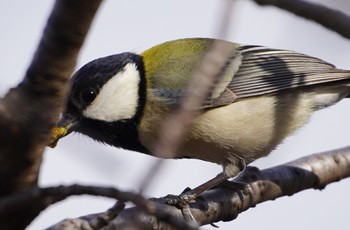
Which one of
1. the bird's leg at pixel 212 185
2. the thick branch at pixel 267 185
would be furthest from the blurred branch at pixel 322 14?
the bird's leg at pixel 212 185

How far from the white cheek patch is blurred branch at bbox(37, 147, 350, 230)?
70 centimetres

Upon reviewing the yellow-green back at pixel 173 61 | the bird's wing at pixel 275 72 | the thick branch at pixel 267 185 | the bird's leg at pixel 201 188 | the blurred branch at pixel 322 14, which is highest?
the blurred branch at pixel 322 14

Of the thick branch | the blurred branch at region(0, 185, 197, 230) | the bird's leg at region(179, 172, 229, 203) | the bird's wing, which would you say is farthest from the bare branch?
the bird's wing

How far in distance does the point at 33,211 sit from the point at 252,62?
2.59 m

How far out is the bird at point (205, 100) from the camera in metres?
3.72

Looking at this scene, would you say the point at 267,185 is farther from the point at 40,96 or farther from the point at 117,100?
the point at 40,96

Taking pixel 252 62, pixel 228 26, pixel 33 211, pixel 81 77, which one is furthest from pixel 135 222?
pixel 252 62

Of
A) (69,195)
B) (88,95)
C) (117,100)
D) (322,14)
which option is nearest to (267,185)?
(117,100)

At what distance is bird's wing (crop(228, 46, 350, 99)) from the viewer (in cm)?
407

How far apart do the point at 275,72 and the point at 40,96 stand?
2.80 m

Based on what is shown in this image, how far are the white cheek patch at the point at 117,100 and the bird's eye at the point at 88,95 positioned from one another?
25 millimetres

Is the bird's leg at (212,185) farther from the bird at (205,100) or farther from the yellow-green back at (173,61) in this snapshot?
the yellow-green back at (173,61)

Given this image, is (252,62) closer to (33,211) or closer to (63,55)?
(33,211)

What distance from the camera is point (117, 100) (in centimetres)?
387
